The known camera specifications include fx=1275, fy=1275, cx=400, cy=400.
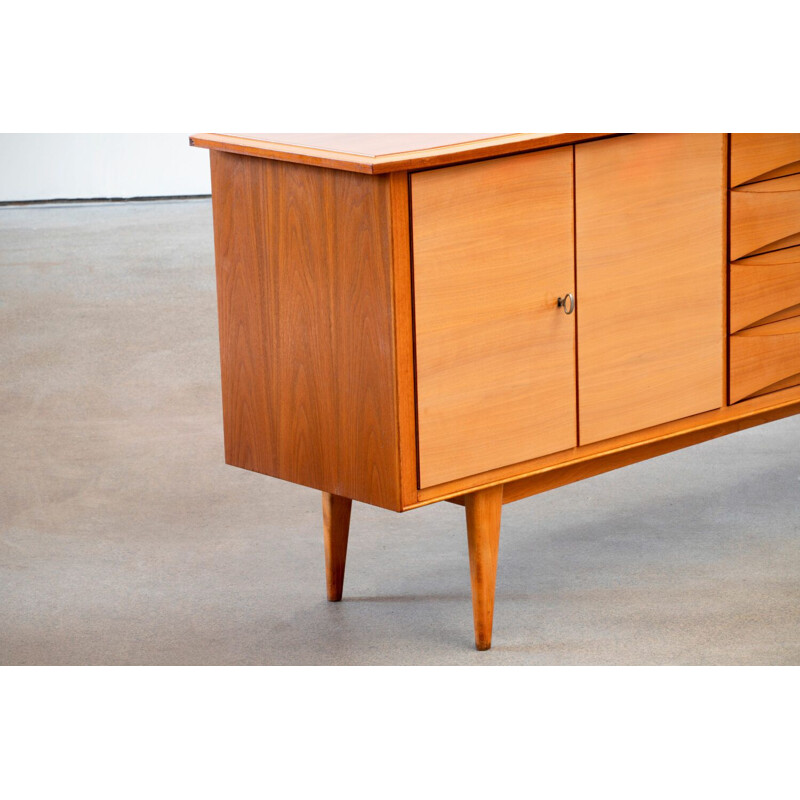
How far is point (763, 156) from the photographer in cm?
262

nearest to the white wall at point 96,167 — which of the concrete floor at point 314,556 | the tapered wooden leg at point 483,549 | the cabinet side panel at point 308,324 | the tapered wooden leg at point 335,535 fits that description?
the concrete floor at point 314,556

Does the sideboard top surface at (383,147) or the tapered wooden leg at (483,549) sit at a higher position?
the sideboard top surface at (383,147)

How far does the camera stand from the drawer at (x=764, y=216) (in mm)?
2625

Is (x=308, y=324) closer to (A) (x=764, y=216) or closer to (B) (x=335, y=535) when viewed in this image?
(B) (x=335, y=535)

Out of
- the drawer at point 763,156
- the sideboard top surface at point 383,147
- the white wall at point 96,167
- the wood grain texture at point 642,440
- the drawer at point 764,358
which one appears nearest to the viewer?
the sideboard top surface at point 383,147

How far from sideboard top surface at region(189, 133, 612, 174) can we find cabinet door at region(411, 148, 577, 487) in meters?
0.04

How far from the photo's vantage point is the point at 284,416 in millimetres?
2482

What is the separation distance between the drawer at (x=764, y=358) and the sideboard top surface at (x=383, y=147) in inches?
26.2

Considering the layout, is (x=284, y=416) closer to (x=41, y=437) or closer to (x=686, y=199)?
(x=686, y=199)

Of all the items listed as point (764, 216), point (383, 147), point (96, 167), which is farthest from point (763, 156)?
point (96, 167)

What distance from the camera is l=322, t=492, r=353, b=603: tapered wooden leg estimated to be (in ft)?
9.23

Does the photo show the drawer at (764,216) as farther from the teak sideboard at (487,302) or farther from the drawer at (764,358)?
the drawer at (764,358)

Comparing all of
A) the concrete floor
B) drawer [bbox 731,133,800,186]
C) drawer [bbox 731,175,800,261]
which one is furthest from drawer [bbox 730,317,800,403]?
the concrete floor

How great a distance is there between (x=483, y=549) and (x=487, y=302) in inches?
20.0
